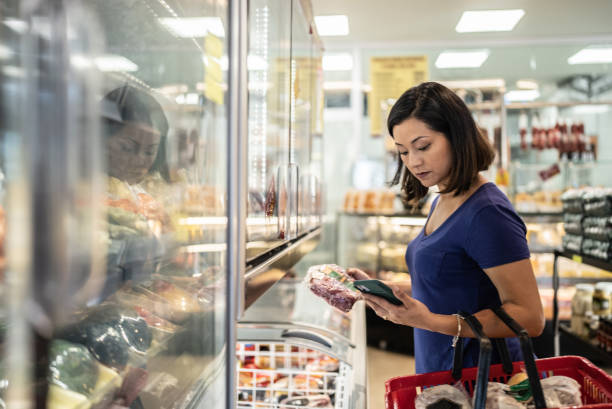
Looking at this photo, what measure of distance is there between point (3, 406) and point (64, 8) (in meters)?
0.62

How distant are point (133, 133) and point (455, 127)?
3.45 ft

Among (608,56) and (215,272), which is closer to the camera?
(215,272)

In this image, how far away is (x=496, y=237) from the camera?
4.47 feet

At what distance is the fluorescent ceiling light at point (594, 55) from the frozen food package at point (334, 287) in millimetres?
5853

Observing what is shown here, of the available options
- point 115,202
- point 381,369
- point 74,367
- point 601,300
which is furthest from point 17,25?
point 381,369

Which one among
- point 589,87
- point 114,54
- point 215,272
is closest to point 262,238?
point 215,272

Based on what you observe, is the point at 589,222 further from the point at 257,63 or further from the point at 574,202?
the point at 257,63

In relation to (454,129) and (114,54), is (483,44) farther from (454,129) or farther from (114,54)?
(114,54)

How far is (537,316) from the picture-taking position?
1353 millimetres

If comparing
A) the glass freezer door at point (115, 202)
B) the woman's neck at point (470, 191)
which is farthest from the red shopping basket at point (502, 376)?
the glass freezer door at point (115, 202)

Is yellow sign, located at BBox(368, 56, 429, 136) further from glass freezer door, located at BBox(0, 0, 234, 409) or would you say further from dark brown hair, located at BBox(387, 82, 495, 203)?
glass freezer door, located at BBox(0, 0, 234, 409)

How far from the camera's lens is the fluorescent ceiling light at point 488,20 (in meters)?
5.14

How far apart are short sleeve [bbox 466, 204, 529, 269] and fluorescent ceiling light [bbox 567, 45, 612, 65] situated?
570cm

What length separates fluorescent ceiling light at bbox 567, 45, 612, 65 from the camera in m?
5.96
